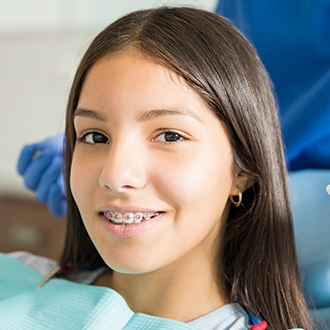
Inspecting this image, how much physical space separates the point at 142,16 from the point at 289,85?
44cm

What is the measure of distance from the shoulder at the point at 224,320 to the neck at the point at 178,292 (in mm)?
14

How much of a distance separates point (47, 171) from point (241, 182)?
0.49m

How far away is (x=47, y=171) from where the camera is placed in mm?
1339

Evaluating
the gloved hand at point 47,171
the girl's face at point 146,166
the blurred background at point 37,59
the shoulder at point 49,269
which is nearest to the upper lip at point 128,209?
the girl's face at point 146,166

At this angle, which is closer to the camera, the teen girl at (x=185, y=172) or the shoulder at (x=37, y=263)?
the teen girl at (x=185, y=172)

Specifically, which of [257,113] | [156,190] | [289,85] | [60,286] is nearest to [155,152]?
[156,190]

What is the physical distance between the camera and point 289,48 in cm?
129

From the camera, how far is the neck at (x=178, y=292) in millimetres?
959

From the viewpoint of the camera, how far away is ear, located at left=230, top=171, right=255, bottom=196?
963 millimetres

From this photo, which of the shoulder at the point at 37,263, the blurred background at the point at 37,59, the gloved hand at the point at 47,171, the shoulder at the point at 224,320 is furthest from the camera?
the blurred background at the point at 37,59

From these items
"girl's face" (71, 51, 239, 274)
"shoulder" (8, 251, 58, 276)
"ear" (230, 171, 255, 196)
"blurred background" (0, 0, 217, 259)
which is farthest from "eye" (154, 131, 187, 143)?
"blurred background" (0, 0, 217, 259)

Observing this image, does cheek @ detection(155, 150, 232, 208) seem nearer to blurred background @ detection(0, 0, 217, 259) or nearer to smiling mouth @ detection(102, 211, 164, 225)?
smiling mouth @ detection(102, 211, 164, 225)

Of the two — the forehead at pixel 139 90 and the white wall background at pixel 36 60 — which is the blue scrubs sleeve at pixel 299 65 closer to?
Answer: the forehead at pixel 139 90

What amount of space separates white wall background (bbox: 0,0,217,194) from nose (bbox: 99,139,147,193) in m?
1.49
